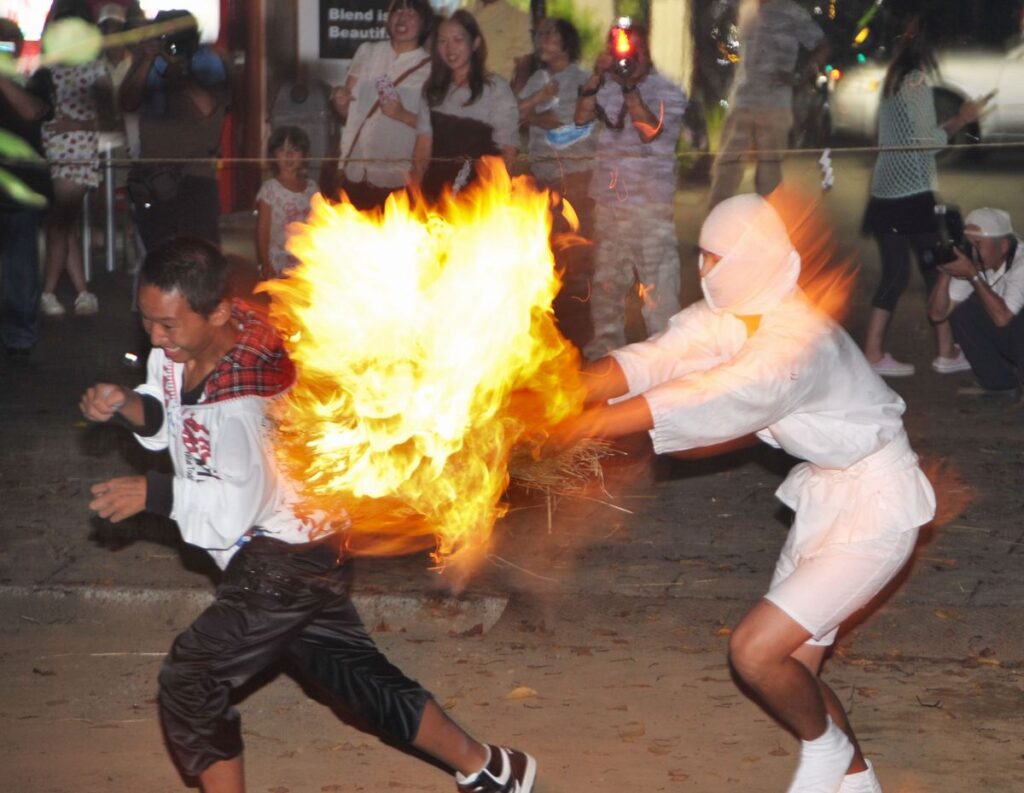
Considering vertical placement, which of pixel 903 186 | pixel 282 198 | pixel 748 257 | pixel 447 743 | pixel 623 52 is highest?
pixel 623 52

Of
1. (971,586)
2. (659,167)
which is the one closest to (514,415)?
(971,586)

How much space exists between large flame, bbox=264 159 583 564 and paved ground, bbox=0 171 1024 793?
1.24 m

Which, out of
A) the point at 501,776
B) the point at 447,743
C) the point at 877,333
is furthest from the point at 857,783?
the point at 877,333

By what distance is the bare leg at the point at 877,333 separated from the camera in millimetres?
10078

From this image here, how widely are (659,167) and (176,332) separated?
5.59 m

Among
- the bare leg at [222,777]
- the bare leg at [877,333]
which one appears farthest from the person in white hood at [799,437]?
the bare leg at [877,333]

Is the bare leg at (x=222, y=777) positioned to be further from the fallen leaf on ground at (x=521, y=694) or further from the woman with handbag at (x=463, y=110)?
the woman with handbag at (x=463, y=110)

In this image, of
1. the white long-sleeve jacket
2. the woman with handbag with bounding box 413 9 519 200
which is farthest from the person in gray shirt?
the white long-sleeve jacket

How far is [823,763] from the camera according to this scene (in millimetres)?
4262

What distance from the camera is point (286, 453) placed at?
4121mm

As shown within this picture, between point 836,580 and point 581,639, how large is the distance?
205cm

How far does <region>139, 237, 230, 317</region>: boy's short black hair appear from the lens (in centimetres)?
418

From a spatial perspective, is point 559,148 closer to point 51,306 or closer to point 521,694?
point 51,306

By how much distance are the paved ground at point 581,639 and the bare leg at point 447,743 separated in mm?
449
